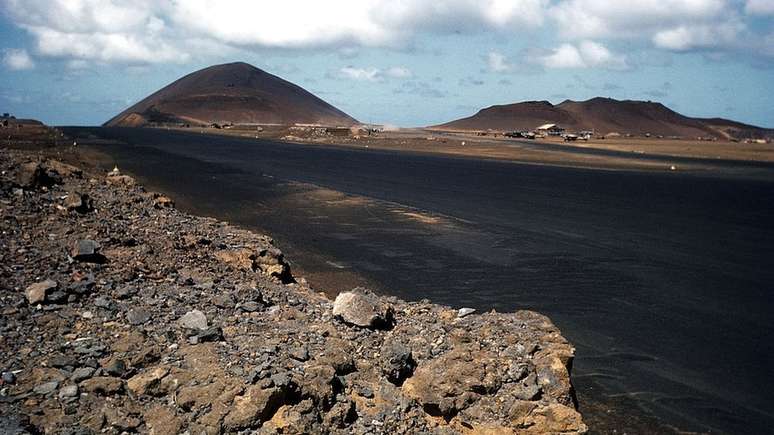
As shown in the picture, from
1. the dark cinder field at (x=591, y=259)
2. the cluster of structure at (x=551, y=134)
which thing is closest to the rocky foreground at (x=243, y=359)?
the dark cinder field at (x=591, y=259)

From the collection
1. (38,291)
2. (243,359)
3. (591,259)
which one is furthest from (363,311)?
(591,259)

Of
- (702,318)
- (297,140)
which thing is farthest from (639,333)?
(297,140)

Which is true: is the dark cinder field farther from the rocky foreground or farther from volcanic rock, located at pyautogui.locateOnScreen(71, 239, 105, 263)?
volcanic rock, located at pyautogui.locateOnScreen(71, 239, 105, 263)

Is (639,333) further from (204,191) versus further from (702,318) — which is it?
(204,191)

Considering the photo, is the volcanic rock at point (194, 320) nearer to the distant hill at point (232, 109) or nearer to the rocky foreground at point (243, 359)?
the rocky foreground at point (243, 359)

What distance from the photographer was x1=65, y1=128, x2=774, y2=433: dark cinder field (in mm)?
7582

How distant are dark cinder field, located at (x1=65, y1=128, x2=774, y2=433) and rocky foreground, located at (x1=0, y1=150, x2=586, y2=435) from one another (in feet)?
5.96

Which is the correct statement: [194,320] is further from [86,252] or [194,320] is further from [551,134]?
[551,134]

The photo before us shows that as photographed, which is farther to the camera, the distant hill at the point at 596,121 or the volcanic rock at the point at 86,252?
the distant hill at the point at 596,121

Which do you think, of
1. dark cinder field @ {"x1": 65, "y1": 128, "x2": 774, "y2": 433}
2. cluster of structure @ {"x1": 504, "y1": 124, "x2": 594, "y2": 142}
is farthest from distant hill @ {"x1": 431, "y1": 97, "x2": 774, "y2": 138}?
dark cinder field @ {"x1": 65, "y1": 128, "x2": 774, "y2": 433}

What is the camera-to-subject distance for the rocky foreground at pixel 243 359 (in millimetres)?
4324

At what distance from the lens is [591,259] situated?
1413cm

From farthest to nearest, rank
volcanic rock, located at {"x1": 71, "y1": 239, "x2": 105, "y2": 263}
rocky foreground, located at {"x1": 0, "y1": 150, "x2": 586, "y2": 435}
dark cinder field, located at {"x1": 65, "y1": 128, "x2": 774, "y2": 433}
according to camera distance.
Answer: dark cinder field, located at {"x1": 65, "y1": 128, "x2": 774, "y2": 433}, volcanic rock, located at {"x1": 71, "y1": 239, "x2": 105, "y2": 263}, rocky foreground, located at {"x1": 0, "y1": 150, "x2": 586, "y2": 435}

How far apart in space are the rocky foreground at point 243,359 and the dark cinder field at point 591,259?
5.96 feet
